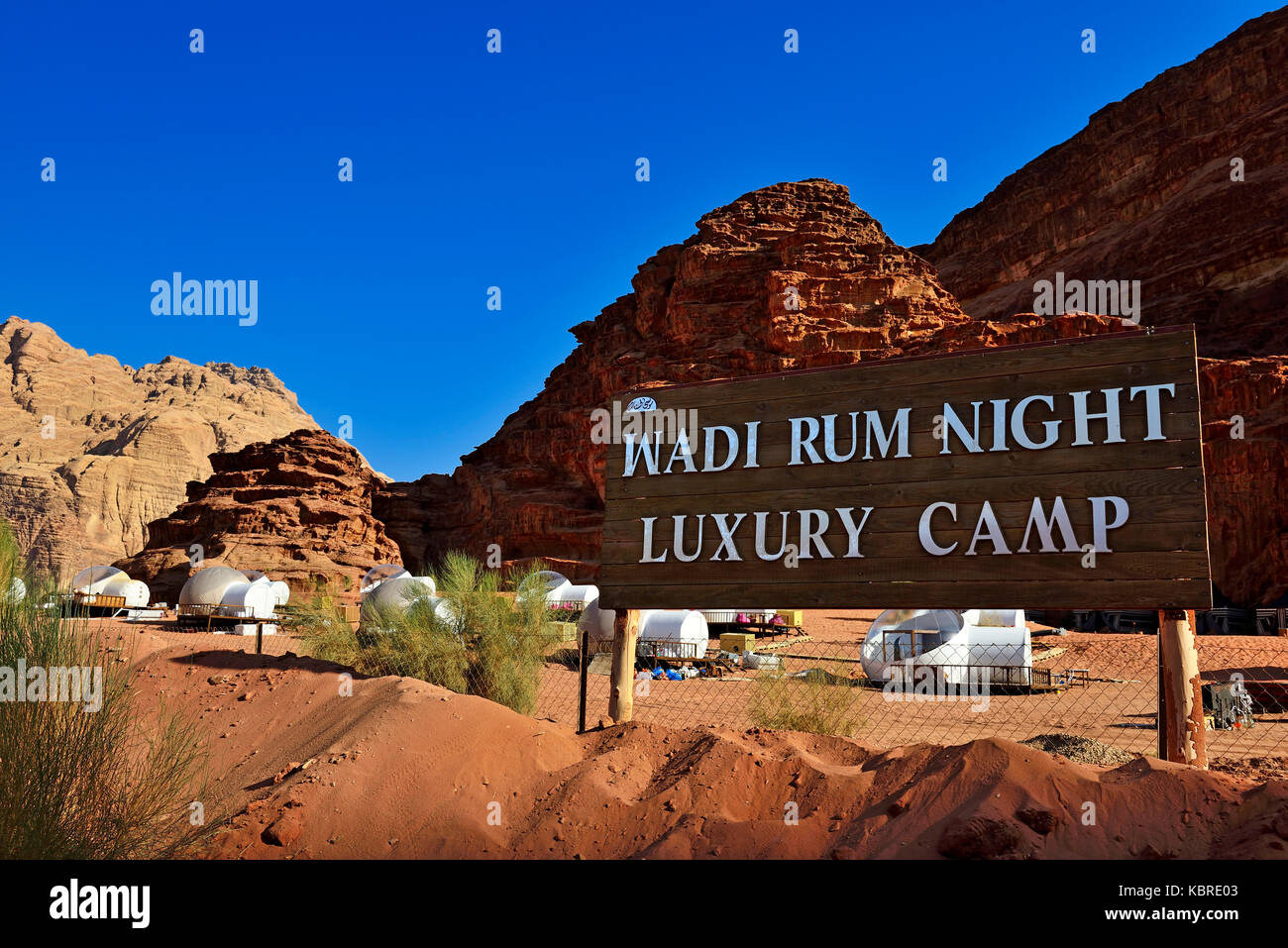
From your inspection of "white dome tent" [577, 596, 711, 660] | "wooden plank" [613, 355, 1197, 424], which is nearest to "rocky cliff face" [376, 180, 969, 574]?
"white dome tent" [577, 596, 711, 660]

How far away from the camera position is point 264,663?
28.2ft

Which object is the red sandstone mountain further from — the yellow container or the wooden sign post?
the wooden sign post

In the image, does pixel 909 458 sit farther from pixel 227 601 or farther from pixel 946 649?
pixel 227 601

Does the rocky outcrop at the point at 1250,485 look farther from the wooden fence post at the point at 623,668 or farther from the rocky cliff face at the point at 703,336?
the wooden fence post at the point at 623,668

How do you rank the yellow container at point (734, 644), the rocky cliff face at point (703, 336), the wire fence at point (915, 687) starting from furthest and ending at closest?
1. the rocky cliff face at point (703, 336)
2. the yellow container at point (734, 644)
3. the wire fence at point (915, 687)

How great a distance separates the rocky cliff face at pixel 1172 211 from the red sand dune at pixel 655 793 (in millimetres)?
52769

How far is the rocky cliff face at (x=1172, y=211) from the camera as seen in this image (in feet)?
187

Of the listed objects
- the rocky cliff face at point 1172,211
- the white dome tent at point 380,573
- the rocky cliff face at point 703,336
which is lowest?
the white dome tent at point 380,573

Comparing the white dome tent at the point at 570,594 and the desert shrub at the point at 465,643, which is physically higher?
the desert shrub at the point at 465,643

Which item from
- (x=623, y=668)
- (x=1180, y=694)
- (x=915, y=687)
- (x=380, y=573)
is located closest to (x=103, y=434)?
(x=380, y=573)

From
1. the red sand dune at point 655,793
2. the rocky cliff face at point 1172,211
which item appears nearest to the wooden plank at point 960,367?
the red sand dune at point 655,793

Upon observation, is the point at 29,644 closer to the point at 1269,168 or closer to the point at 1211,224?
the point at 1211,224

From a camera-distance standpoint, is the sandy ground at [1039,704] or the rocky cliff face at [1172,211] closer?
the sandy ground at [1039,704]
